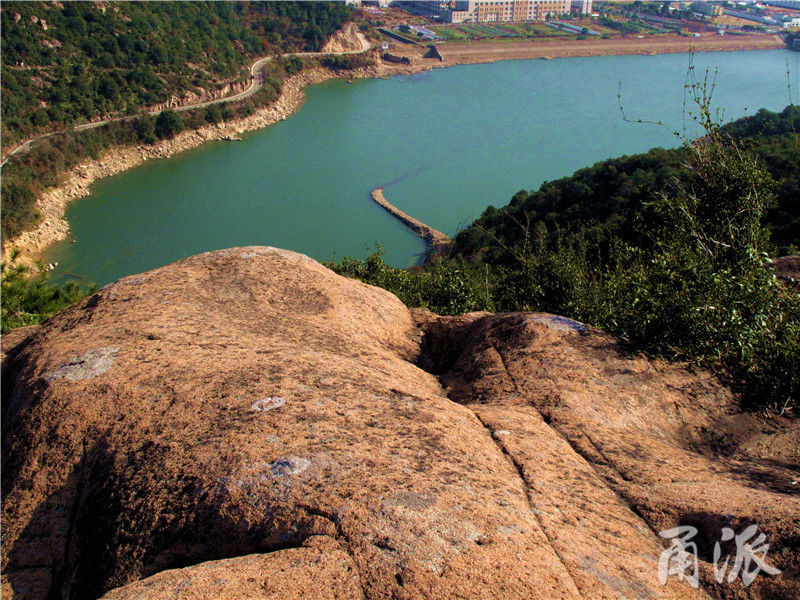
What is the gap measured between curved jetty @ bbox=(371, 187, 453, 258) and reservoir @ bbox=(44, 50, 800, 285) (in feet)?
1.93

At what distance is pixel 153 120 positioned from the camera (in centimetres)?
5572

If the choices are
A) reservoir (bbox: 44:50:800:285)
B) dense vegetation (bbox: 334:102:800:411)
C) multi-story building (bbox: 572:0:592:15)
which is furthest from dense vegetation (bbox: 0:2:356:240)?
multi-story building (bbox: 572:0:592:15)

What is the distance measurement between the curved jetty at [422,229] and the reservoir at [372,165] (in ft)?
Result: 1.93

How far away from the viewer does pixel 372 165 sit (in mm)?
56719

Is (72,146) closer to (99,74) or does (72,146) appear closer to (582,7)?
(99,74)

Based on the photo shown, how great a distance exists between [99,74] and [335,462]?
61.7 meters

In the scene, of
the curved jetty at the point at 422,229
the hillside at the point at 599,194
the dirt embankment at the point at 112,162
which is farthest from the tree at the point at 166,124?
the hillside at the point at 599,194

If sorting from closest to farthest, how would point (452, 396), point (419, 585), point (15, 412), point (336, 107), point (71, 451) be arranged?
point (419, 585) → point (71, 451) → point (15, 412) → point (452, 396) → point (336, 107)

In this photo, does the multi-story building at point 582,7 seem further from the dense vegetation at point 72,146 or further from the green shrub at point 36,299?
the green shrub at point 36,299

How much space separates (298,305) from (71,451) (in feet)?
10.4

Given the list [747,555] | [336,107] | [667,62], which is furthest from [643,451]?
[667,62]

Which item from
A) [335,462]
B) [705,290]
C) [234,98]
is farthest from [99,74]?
[335,462]

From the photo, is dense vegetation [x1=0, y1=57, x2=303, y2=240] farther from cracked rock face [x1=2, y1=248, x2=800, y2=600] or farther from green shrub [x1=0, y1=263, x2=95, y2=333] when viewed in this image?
cracked rock face [x1=2, y1=248, x2=800, y2=600]

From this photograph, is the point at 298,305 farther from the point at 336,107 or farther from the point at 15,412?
the point at 336,107
